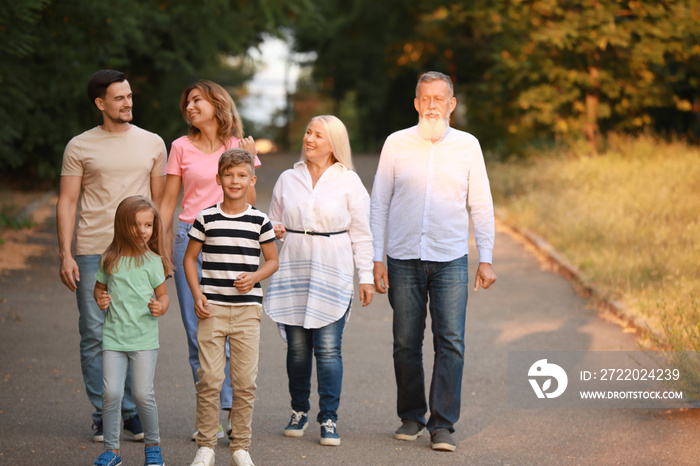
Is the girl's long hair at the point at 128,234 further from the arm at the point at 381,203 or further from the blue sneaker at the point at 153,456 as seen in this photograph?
the arm at the point at 381,203

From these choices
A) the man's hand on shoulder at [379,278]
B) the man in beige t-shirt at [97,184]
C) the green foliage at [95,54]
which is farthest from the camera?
the green foliage at [95,54]

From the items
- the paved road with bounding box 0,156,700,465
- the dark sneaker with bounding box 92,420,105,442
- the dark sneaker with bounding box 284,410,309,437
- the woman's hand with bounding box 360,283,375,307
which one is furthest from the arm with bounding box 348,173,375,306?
the dark sneaker with bounding box 92,420,105,442

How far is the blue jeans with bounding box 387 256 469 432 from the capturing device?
5480 mm

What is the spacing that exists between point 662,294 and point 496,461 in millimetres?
3787

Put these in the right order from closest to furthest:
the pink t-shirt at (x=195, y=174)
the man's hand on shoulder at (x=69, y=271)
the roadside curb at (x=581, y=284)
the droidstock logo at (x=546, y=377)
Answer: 1. the man's hand on shoulder at (x=69, y=271)
2. the pink t-shirt at (x=195, y=174)
3. the droidstock logo at (x=546, y=377)
4. the roadside curb at (x=581, y=284)

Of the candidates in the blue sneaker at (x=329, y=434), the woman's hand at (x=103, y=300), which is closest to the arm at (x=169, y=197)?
the woman's hand at (x=103, y=300)

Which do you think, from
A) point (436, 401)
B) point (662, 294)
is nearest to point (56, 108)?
point (662, 294)

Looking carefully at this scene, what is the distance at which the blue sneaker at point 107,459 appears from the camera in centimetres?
475

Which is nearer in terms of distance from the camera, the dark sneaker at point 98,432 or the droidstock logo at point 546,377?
the dark sneaker at point 98,432

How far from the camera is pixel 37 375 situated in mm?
7180

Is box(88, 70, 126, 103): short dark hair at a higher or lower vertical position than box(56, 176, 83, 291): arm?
higher

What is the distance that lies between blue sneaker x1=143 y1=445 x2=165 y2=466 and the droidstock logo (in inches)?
122

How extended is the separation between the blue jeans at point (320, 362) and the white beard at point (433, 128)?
1.20 metres

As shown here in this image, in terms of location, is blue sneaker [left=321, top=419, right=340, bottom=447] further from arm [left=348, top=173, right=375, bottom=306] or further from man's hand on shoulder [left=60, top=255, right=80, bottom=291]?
man's hand on shoulder [left=60, top=255, right=80, bottom=291]
